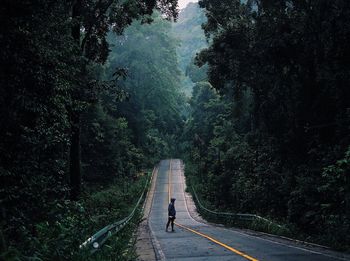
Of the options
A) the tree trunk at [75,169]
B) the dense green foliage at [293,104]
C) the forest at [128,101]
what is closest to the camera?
the forest at [128,101]

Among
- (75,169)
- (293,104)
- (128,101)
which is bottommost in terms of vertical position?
(75,169)

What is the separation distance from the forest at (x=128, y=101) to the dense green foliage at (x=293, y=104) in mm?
69

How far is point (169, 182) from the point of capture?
60.9 meters

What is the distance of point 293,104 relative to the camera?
2162cm

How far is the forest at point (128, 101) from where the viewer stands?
30.5 feet

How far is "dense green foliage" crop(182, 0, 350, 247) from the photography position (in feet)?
53.7

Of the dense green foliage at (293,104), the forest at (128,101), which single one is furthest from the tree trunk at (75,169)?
the dense green foliage at (293,104)

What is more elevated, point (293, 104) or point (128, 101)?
point (293, 104)

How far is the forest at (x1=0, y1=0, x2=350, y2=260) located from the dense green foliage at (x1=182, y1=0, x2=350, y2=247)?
0.07 metres

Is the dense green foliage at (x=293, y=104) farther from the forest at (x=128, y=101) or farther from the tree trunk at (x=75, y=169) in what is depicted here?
the tree trunk at (x=75, y=169)

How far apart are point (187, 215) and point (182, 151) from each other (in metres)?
56.2

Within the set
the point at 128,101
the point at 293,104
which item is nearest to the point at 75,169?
the point at 128,101

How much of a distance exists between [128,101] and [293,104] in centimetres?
864

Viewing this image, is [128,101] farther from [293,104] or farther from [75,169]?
[293,104]
